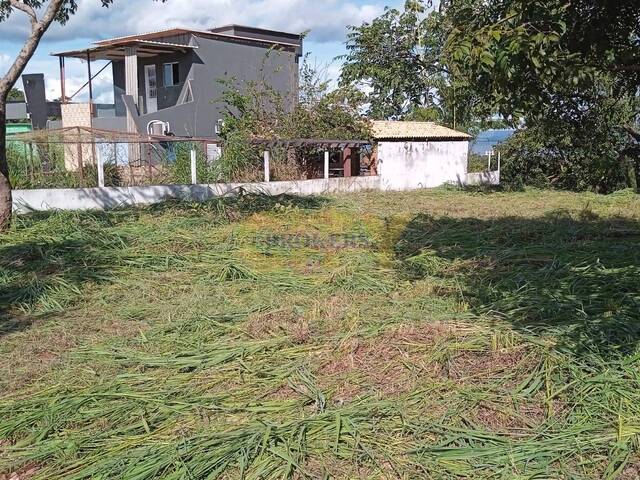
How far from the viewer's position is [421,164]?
22.4m

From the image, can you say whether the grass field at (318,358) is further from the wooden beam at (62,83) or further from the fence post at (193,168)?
the wooden beam at (62,83)

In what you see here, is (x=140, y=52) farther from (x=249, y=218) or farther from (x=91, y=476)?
(x=91, y=476)

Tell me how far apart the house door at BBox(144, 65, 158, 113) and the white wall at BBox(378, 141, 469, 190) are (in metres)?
9.29

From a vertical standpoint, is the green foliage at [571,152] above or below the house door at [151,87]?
below

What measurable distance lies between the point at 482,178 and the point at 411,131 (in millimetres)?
3662

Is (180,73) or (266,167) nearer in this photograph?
(266,167)

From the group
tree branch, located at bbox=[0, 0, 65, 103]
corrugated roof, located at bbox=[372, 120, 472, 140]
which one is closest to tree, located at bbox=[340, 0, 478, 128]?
corrugated roof, located at bbox=[372, 120, 472, 140]

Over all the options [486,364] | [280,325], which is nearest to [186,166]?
[280,325]

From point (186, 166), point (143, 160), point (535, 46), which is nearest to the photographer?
point (535, 46)

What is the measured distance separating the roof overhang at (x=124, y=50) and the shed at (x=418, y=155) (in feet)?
24.4

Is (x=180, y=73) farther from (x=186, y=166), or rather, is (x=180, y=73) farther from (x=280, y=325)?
(x=280, y=325)

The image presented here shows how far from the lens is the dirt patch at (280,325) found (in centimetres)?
510

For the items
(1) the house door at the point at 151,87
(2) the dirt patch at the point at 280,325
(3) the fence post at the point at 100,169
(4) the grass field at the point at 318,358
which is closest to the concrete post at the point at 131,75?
(1) the house door at the point at 151,87

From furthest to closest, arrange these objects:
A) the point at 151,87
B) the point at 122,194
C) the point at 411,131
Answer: the point at 151,87 < the point at 411,131 < the point at 122,194
